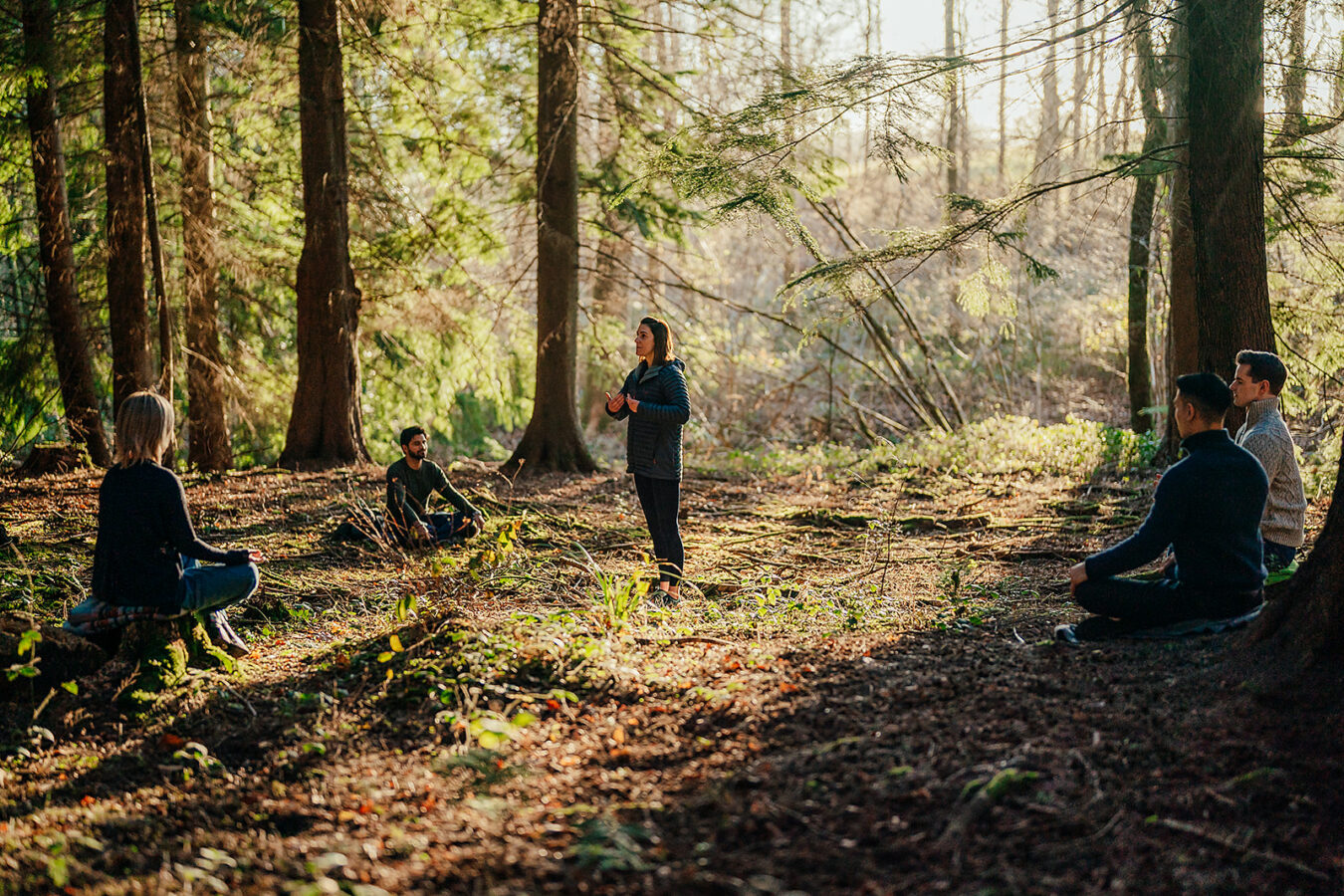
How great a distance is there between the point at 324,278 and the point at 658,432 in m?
6.66

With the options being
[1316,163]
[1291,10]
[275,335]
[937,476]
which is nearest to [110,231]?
[275,335]

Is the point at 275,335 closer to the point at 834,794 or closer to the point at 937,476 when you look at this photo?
the point at 937,476

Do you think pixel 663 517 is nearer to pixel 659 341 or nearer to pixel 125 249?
pixel 659 341

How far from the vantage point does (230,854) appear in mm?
2855

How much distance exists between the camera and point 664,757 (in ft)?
11.3

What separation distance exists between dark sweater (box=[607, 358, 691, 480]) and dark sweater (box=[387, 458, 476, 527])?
203cm

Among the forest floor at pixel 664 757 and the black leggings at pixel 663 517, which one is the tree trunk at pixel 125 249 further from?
the black leggings at pixel 663 517

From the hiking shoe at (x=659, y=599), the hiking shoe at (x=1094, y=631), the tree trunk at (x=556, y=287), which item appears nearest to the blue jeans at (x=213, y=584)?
the hiking shoe at (x=659, y=599)

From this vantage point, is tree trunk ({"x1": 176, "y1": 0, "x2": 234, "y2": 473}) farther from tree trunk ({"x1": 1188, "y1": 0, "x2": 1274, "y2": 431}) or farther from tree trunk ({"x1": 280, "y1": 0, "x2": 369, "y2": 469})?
tree trunk ({"x1": 1188, "y1": 0, "x2": 1274, "y2": 431})

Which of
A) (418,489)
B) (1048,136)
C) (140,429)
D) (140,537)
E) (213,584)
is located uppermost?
(1048,136)

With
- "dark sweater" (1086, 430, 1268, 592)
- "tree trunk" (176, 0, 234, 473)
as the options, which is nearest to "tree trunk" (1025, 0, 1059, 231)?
"dark sweater" (1086, 430, 1268, 592)

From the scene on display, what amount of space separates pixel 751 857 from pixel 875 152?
513 cm

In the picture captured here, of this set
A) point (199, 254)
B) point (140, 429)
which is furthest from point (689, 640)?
point (199, 254)

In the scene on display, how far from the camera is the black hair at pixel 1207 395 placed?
4.31m
